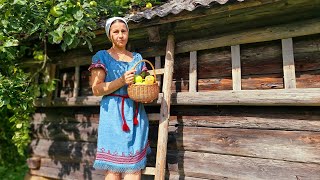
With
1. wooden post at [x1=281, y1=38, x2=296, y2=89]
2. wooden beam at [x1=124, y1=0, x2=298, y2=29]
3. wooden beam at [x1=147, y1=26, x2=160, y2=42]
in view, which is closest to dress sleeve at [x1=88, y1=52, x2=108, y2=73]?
wooden beam at [x1=124, y1=0, x2=298, y2=29]

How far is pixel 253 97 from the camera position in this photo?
8.66 feet

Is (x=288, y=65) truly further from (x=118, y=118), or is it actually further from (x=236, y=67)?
(x=118, y=118)

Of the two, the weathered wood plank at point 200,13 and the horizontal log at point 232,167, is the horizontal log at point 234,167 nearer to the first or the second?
the horizontal log at point 232,167

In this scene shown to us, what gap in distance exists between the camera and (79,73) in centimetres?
423

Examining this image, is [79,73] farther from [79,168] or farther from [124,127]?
[124,127]

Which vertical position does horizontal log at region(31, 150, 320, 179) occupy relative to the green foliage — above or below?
below

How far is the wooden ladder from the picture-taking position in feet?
9.23

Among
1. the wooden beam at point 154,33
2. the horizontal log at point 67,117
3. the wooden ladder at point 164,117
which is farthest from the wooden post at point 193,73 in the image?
the horizontal log at point 67,117

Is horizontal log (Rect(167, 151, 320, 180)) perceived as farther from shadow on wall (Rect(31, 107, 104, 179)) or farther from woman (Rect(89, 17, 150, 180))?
shadow on wall (Rect(31, 107, 104, 179))

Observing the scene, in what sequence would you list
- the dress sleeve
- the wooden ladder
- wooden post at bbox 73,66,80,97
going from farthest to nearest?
wooden post at bbox 73,66,80,97 → the wooden ladder → the dress sleeve

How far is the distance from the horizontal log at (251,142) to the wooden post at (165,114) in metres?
0.32

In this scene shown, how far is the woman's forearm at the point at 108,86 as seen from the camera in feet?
8.52

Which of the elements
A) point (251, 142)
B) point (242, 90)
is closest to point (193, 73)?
point (242, 90)

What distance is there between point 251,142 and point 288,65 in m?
0.78
